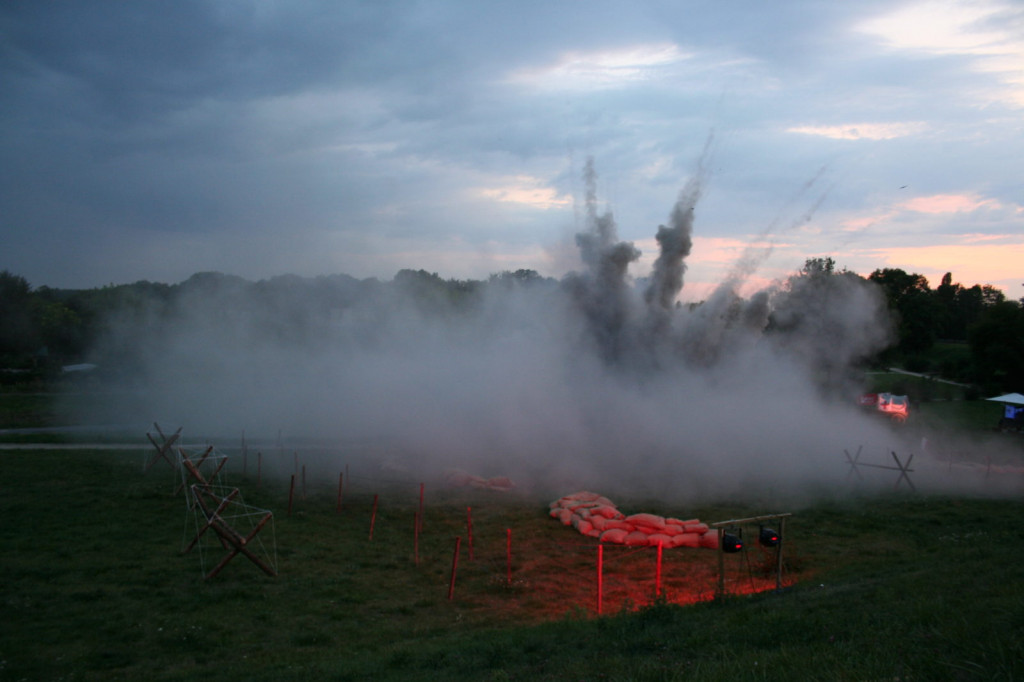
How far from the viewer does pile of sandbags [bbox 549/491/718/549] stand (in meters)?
14.8

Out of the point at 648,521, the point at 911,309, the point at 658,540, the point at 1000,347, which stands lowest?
the point at 658,540

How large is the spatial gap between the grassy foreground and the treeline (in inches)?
862

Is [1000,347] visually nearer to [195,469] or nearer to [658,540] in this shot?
[658,540]

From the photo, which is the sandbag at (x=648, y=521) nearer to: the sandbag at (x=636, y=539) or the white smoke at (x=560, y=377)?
the sandbag at (x=636, y=539)

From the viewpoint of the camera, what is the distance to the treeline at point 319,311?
1704 inches

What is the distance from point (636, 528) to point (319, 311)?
108 ft

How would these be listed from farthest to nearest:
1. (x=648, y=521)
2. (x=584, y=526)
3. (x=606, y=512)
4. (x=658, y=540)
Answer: (x=606, y=512), (x=584, y=526), (x=648, y=521), (x=658, y=540)

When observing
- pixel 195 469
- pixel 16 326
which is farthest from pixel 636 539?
pixel 16 326

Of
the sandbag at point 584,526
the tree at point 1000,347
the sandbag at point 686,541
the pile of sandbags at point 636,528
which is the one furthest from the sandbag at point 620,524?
the tree at point 1000,347

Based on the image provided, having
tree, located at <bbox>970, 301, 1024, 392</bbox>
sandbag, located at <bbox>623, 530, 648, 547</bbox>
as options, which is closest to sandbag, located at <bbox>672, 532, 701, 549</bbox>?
sandbag, located at <bbox>623, 530, 648, 547</bbox>

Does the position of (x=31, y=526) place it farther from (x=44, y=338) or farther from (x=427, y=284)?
(x=44, y=338)

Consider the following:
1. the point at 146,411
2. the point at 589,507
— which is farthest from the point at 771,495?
the point at 146,411

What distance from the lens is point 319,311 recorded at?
43.2 meters

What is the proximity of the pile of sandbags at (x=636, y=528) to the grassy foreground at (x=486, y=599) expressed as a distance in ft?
1.20
